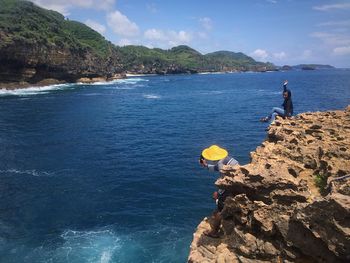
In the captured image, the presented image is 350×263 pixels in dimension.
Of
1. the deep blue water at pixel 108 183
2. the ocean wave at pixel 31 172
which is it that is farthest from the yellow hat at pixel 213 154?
the ocean wave at pixel 31 172

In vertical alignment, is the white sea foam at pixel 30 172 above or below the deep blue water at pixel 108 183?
above

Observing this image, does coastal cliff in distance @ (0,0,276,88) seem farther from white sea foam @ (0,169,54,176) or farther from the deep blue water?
white sea foam @ (0,169,54,176)

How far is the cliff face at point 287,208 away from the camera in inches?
423

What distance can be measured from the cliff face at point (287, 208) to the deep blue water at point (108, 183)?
10.3 meters

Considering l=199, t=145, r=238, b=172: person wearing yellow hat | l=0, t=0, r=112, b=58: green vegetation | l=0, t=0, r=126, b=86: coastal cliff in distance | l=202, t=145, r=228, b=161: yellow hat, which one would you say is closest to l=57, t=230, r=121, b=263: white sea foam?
l=199, t=145, r=238, b=172: person wearing yellow hat

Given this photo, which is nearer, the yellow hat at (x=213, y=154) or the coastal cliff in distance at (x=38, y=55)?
the yellow hat at (x=213, y=154)

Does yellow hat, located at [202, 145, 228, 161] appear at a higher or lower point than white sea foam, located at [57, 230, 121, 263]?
higher

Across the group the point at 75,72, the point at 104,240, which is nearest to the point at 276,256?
the point at 104,240

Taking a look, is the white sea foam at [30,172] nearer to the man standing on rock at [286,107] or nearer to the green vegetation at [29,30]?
the man standing on rock at [286,107]

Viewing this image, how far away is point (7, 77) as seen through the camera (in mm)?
127750

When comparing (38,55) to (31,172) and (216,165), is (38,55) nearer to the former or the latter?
(31,172)

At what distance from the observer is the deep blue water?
2539 cm

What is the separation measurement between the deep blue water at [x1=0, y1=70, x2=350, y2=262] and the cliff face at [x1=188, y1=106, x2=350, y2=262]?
1031 cm

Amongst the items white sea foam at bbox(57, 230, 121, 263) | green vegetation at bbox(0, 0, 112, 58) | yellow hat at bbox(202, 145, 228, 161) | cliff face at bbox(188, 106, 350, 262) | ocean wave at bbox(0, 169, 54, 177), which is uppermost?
green vegetation at bbox(0, 0, 112, 58)
